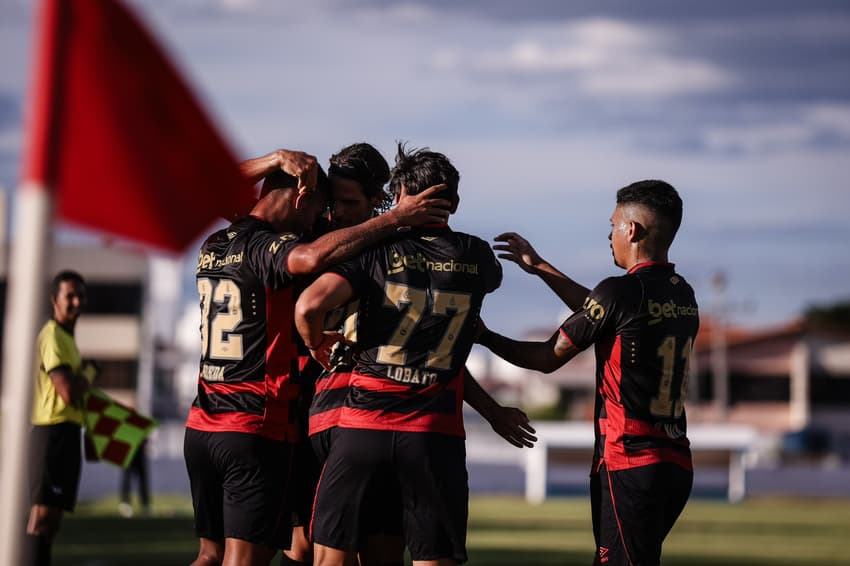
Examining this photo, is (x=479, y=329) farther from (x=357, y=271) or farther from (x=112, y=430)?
(x=112, y=430)

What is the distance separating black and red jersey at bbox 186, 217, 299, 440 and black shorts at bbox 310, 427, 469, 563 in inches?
25.0

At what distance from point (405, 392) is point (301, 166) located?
4.09 ft

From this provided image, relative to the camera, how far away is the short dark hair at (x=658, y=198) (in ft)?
21.4

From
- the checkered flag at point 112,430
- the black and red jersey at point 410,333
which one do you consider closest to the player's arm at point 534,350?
the black and red jersey at point 410,333

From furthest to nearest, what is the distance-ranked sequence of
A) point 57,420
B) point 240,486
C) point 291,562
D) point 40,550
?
point 57,420, point 40,550, point 291,562, point 240,486

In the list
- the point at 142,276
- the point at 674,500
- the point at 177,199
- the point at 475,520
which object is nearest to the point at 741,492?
the point at 475,520

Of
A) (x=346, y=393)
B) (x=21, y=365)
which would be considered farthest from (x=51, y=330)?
(x=21, y=365)

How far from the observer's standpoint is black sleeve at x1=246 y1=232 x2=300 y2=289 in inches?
247

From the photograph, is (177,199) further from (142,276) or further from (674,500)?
(142,276)

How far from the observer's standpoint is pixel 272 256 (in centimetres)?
632

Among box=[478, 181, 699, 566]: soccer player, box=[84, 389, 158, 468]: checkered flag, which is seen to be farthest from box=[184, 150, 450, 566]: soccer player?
box=[84, 389, 158, 468]: checkered flag

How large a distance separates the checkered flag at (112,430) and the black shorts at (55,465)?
1.02m

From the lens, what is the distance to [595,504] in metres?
6.43

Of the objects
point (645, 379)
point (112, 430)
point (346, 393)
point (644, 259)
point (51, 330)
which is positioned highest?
point (644, 259)
